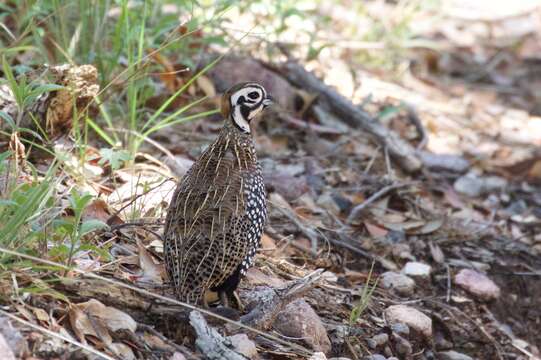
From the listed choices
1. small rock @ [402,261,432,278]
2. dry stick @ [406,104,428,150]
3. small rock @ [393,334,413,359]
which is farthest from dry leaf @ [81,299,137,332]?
dry stick @ [406,104,428,150]

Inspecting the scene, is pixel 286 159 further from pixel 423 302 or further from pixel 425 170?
pixel 423 302

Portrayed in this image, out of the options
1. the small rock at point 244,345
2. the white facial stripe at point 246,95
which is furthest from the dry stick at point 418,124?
the small rock at point 244,345

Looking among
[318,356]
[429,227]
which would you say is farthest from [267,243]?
[429,227]

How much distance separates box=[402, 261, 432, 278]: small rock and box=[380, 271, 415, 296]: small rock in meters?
0.16

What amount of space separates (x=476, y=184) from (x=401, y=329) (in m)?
2.78

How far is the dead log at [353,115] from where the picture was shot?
6.83 m

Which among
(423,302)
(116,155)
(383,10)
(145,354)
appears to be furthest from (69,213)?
(383,10)

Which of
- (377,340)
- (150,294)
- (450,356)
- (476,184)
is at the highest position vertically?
(150,294)

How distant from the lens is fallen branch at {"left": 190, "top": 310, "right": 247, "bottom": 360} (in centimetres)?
358

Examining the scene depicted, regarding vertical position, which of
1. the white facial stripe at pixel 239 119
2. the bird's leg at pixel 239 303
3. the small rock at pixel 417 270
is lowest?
the small rock at pixel 417 270

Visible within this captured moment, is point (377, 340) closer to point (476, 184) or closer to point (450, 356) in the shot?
point (450, 356)

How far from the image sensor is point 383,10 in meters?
9.69

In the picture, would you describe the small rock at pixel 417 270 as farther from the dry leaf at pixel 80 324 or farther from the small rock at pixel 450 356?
the dry leaf at pixel 80 324

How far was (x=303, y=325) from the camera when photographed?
4180 millimetres
